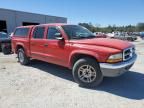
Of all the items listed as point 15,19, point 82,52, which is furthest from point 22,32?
point 15,19

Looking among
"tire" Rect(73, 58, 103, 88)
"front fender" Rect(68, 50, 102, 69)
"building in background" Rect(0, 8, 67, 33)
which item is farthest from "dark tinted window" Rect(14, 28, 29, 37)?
"building in background" Rect(0, 8, 67, 33)

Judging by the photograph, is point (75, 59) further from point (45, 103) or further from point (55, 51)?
point (45, 103)

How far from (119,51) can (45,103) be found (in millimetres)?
2354

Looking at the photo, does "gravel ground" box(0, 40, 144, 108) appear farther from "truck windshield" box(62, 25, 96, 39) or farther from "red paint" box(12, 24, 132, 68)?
"truck windshield" box(62, 25, 96, 39)

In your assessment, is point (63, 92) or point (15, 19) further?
point (15, 19)

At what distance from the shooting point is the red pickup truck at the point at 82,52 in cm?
495

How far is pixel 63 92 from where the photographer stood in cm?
509

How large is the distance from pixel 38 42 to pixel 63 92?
282 cm

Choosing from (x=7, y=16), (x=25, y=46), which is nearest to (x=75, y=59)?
(x=25, y=46)

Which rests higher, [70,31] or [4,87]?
[70,31]

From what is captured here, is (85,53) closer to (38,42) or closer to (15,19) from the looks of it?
(38,42)

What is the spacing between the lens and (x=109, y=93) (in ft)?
16.4

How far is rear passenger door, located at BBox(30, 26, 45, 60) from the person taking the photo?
7064 millimetres

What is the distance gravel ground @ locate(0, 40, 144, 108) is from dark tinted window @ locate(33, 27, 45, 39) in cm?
146
